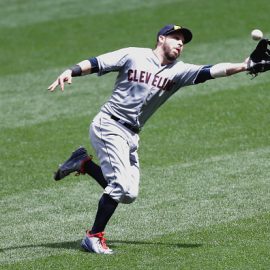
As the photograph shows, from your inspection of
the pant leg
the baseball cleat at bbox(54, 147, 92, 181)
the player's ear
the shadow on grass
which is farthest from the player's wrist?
the shadow on grass

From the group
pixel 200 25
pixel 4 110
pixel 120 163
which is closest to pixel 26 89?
pixel 4 110

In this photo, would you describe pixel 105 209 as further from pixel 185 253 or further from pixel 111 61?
pixel 111 61

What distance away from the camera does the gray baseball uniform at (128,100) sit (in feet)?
24.0

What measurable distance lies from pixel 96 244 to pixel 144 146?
400cm

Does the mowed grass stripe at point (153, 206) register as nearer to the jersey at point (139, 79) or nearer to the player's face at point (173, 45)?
the jersey at point (139, 79)

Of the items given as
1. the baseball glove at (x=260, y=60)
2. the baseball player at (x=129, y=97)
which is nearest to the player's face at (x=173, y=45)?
the baseball player at (x=129, y=97)

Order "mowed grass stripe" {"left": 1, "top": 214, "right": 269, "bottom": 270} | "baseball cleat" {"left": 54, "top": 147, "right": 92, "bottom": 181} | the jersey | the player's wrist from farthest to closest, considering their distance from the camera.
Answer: "baseball cleat" {"left": 54, "top": 147, "right": 92, "bottom": 181} → the jersey → the player's wrist → "mowed grass stripe" {"left": 1, "top": 214, "right": 269, "bottom": 270}

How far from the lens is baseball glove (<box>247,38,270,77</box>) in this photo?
7.21 meters

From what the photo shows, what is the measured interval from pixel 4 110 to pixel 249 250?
6.49 m

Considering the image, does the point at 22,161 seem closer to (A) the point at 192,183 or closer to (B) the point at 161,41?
(A) the point at 192,183

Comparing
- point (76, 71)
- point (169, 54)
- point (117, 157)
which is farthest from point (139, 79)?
point (117, 157)

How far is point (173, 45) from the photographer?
7406mm

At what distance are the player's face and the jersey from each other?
91mm

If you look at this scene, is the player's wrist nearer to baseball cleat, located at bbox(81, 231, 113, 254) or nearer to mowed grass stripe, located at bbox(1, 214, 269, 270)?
baseball cleat, located at bbox(81, 231, 113, 254)
